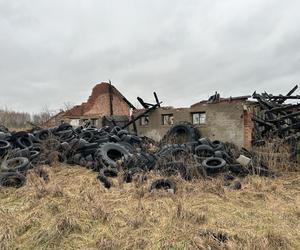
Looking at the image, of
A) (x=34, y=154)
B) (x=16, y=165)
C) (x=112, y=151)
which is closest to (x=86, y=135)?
(x=112, y=151)

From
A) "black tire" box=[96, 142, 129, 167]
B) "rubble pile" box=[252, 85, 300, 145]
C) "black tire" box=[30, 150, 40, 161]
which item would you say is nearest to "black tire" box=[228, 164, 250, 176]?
"rubble pile" box=[252, 85, 300, 145]

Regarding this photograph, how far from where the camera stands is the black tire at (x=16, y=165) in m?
7.71

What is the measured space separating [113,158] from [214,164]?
329 cm

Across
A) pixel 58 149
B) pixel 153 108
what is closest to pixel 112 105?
pixel 153 108

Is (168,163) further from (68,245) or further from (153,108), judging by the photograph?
(153,108)

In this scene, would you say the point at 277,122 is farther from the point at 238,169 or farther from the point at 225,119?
the point at 238,169

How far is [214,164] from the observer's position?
8.93 meters

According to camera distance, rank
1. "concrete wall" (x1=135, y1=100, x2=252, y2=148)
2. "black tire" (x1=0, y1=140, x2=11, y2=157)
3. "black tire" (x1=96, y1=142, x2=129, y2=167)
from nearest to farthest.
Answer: "black tire" (x1=0, y1=140, x2=11, y2=157) < "black tire" (x1=96, y1=142, x2=129, y2=167) < "concrete wall" (x1=135, y1=100, x2=252, y2=148)

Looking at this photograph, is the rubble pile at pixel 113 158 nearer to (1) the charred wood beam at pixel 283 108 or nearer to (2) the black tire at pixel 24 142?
(2) the black tire at pixel 24 142

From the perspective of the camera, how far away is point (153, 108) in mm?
15633

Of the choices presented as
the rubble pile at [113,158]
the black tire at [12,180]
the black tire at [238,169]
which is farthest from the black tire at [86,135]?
the black tire at [238,169]

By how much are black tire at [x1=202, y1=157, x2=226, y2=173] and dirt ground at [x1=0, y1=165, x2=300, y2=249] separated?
2.60 feet

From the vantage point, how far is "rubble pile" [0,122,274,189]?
7.88m

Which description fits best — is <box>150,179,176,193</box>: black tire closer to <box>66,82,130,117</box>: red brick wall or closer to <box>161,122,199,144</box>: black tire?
<box>161,122,199,144</box>: black tire
